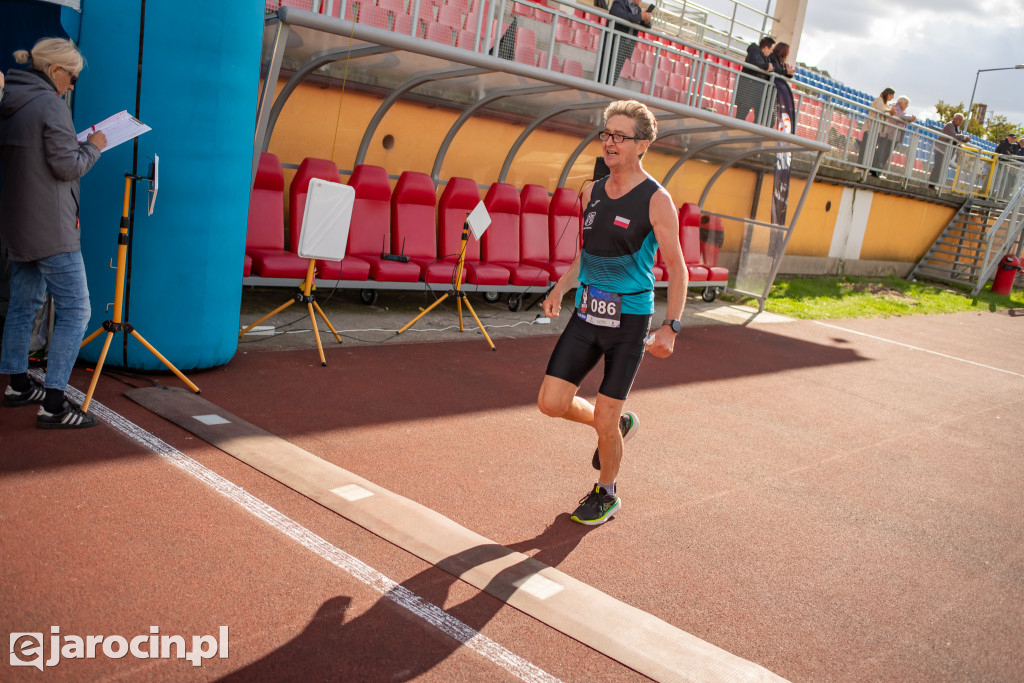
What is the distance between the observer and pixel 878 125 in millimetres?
19797

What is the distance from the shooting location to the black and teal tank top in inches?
161

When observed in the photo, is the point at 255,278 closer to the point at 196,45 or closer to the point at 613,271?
the point at 196,45

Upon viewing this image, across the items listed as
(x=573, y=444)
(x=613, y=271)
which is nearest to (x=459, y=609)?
(x=613, y=271)

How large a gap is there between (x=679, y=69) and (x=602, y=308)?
10.6 meters

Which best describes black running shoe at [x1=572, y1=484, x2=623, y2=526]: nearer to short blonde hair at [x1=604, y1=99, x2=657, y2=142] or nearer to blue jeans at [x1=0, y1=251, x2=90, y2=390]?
short blonde hair at [x1=604, y1=99, x2=657, y2=142]

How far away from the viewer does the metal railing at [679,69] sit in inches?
393

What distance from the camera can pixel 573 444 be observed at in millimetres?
5852

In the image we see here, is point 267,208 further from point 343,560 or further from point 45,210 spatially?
point 343,560

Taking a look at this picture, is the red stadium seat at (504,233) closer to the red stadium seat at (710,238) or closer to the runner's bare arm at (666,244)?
the red stadium seat at (710,238)

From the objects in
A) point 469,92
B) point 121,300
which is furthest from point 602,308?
point 469,92

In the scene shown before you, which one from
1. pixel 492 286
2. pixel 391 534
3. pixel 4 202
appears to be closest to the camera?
pixel 391 534

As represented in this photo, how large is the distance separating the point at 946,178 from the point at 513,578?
79.2ft

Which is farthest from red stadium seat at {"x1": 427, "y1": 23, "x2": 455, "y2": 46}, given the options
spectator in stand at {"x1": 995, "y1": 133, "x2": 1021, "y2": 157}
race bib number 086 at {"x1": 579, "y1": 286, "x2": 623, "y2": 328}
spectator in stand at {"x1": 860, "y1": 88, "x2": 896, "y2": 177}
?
spectator in stand at {"x1": 995, "y1": 133, "x2": 1021, "y2": 157}

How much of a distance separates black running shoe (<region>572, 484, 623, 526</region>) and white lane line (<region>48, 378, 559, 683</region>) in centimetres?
130
